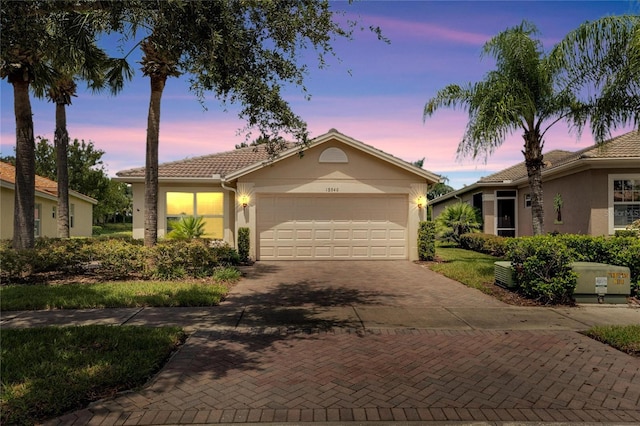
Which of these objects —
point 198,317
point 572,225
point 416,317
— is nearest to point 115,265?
point 198,317

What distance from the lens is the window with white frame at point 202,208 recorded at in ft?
52.0

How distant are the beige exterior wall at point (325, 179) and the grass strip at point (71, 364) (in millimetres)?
9152

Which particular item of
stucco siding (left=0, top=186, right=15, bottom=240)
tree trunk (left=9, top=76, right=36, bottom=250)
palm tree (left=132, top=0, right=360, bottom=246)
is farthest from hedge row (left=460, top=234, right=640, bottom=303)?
stucco siding (left=0, top=186, right=15, bottom=240)

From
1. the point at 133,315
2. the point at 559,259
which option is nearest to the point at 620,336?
the point at 559,259

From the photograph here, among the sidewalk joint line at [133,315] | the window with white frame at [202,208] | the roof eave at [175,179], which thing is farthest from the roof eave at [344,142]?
the sidewalk joint line at [133,315]

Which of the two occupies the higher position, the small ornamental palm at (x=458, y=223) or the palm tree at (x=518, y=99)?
the palm tree at (x=518, y=99)

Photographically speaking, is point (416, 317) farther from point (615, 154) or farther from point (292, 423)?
point (615, 154)

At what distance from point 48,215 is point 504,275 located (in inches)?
1029

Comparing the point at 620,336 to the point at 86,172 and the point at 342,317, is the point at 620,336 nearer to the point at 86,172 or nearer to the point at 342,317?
the point at 342,317

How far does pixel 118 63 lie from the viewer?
12.2 meters

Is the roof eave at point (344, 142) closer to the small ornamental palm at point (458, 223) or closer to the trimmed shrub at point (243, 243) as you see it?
the trimmed shrub at point (243, 243)

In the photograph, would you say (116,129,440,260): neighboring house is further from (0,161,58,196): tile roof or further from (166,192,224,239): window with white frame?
(0,161,58,196): tile roof

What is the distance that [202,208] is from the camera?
16078 mm

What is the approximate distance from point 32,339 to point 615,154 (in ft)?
54.3
